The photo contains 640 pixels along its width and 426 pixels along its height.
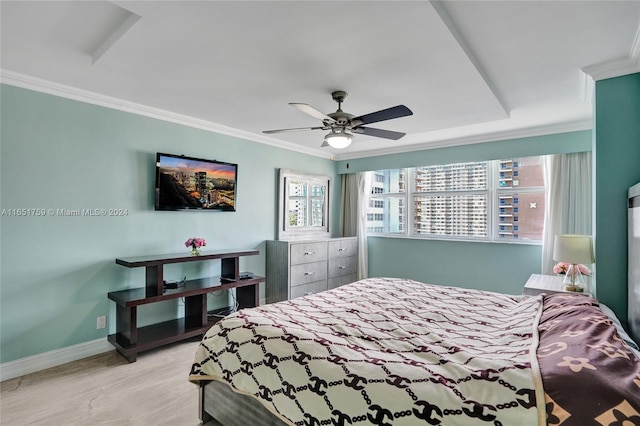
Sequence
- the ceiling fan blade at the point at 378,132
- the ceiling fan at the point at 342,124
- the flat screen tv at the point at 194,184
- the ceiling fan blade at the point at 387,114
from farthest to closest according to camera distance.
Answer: the flat screen tv at the point at 194,184
the ceiling fan blade at the point at 378,132
the ceiling fan at the point at 342,124
the ceiling fan blade at the point at 387,114

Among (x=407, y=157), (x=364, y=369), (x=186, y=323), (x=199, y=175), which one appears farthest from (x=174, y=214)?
(x=407, y=157)

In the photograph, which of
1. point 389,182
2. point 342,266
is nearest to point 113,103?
point 342,266

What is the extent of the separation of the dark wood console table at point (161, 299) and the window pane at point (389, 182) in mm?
2821

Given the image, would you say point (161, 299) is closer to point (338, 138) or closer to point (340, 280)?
point (338, 138)

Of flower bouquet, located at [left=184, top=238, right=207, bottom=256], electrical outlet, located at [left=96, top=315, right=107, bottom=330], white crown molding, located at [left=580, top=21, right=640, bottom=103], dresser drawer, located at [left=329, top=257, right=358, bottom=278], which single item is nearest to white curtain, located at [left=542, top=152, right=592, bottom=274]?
white crown molding, located at [left=580, top=21, right=640, bottom=103]

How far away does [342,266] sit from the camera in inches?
213

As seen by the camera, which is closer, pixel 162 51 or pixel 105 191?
pixel 162 51

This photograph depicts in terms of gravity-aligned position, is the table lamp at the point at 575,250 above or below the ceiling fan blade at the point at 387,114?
below

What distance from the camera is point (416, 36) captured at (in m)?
1.96

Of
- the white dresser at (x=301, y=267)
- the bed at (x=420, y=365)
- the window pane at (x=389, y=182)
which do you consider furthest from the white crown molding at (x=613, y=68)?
the white dresser at (x=301, y=267)

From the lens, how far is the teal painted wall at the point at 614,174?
94.3 inches

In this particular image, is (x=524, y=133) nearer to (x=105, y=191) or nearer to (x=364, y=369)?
(x=364, y=369)

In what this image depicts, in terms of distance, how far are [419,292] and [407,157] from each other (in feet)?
10.00

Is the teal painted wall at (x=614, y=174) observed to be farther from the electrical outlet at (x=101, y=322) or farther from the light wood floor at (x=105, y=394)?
the electrical outlet at (x=101, y=322)
